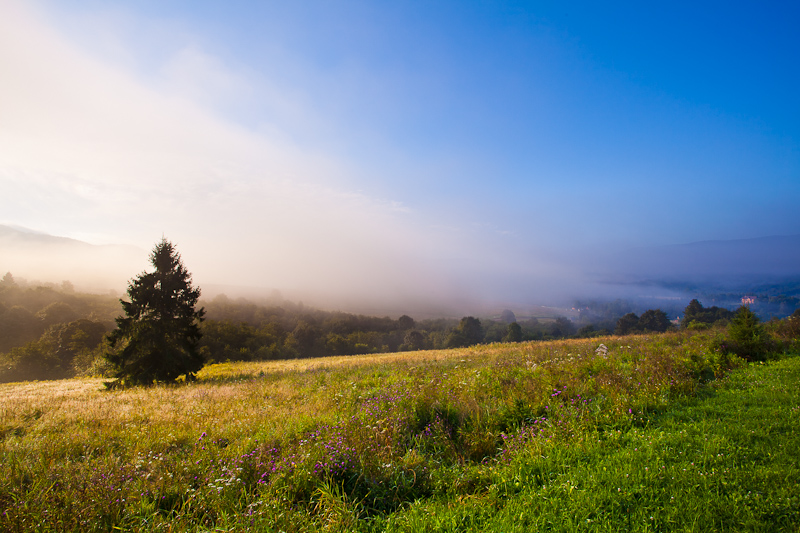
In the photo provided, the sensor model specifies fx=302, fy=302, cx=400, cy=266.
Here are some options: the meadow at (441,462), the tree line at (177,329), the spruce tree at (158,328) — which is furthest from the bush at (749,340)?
the spruce tree at (158,328)

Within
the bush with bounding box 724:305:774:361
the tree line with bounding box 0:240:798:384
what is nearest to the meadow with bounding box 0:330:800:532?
the bush with bounding box 724:305:774:361

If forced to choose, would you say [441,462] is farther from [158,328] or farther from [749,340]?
[158,328]

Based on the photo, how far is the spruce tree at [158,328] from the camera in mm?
15711

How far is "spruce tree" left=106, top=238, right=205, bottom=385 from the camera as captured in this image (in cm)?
1571

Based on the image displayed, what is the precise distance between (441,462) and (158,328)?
17748mm

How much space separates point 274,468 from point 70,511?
2.08 m

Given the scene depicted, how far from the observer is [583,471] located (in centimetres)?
400

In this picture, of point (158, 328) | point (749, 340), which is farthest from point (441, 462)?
point (158, 328)

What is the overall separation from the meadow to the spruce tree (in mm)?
8672

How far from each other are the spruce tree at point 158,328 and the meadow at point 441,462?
8672mm

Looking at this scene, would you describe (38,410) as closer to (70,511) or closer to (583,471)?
(70,511)

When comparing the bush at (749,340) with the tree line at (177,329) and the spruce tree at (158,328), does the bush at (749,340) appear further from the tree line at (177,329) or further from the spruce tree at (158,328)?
the spruce tree at (158,328)

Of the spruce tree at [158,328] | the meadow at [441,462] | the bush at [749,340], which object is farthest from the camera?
the spruce tree at [158,328]

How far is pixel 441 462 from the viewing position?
15.4 ft
